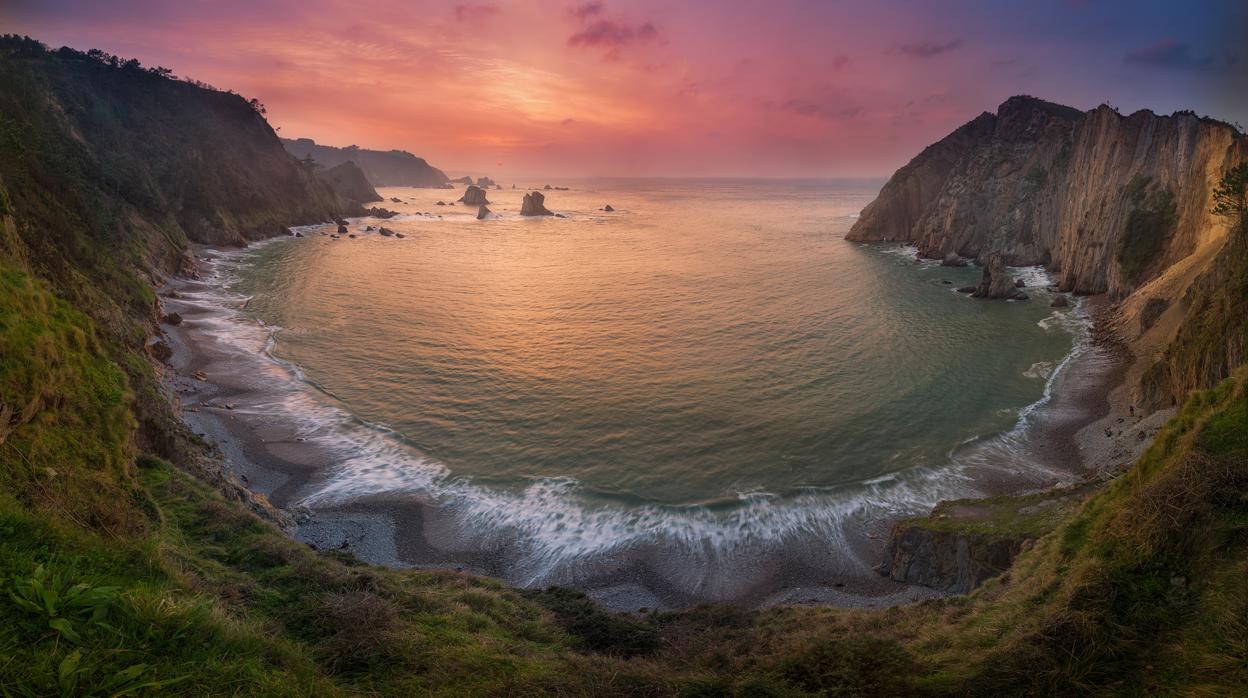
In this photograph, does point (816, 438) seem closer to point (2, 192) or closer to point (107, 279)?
point (2, 192)

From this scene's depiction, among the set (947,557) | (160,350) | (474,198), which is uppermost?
(474,198)

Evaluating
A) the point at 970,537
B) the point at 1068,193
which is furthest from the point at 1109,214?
the point at 970,537

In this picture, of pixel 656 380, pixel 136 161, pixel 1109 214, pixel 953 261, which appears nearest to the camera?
pixel 656 380

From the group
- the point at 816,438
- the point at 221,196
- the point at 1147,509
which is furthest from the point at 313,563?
the point at 221,196

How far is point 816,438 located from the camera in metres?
28.4

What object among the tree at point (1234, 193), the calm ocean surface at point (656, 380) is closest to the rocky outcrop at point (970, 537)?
the calm ocean surface at point (656, 380)

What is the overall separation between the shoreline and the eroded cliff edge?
11.8 feet

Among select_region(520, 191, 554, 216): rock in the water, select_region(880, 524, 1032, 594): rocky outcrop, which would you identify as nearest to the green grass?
select_region(880, 524, 1032, 594): rocky outcrop

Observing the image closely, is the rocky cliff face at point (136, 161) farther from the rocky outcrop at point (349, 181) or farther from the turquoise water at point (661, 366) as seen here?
the rocky outcrop at point (349, 181)

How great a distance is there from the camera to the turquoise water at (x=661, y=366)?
1038 inches

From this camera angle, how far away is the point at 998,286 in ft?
191

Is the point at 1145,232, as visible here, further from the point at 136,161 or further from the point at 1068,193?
the point at 136,161

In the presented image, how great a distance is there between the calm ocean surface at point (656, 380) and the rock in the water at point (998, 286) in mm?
2075

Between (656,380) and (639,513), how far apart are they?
13.6 m
